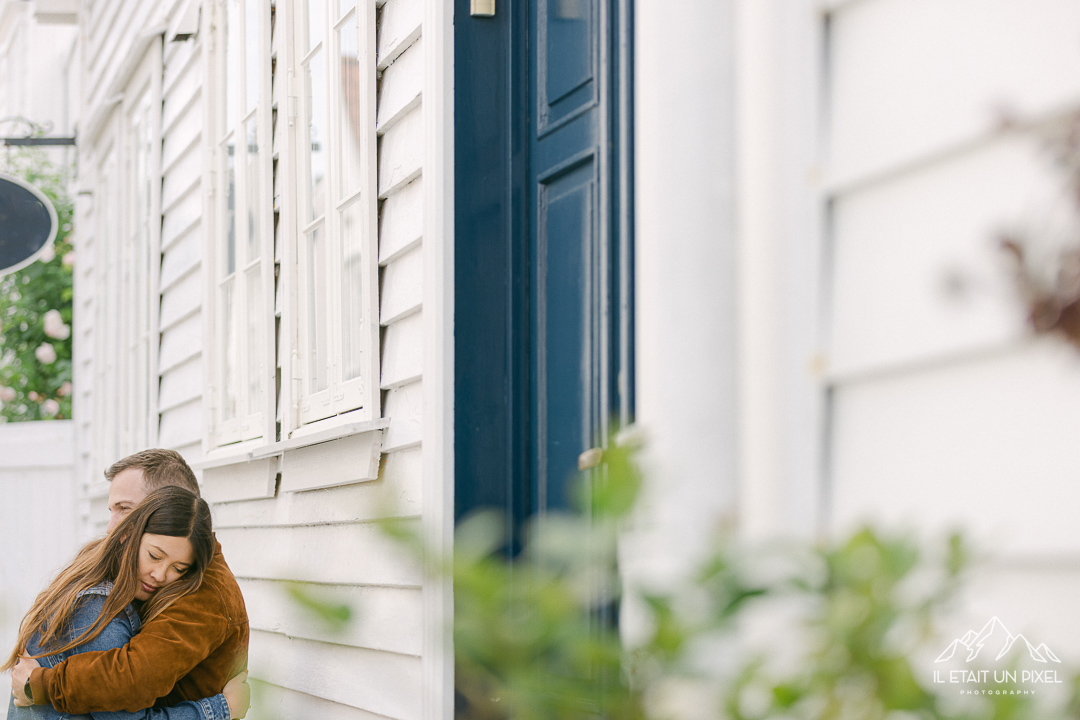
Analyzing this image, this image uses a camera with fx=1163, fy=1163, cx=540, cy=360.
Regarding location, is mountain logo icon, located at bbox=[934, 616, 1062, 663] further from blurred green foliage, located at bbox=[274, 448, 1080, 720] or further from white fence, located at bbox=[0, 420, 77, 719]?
white fence, located at bbox=[0, 420, 77, 719]

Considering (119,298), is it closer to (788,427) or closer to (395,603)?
(395,603)

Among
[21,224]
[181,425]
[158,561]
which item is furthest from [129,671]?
[21,224]

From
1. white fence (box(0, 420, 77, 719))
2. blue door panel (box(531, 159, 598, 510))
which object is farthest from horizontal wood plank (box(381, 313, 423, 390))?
white fence (box(0, 420, 77, 719))

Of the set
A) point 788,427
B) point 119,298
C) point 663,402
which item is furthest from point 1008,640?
point 119,298

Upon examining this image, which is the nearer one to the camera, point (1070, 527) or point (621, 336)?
point (1070, 527)

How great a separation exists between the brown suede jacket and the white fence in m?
5.55

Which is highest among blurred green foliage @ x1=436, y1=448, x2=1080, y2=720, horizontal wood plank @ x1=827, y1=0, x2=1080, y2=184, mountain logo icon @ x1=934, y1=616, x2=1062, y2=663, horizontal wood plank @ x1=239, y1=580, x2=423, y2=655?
horizontal wood plank @ x1=827, y1=0, x2=1080, y2=184

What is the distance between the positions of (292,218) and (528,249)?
1.37m

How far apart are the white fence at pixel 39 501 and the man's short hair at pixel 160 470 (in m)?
4.80

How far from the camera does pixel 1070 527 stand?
1099mm

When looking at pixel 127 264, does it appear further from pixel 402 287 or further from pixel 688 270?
pixel 688 270

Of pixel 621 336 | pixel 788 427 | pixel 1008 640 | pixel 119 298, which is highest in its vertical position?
pixel 119 298

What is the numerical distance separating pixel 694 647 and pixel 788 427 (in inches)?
30.4

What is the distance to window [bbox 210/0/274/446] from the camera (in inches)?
169
